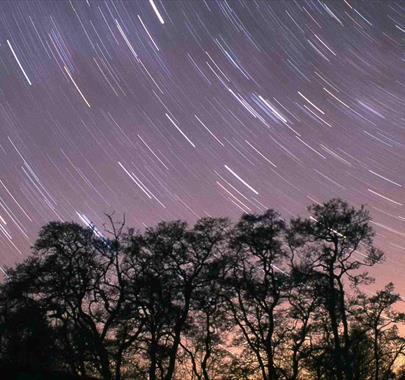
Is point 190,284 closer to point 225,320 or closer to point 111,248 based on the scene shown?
point 225,320

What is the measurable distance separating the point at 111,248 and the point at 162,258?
310cm

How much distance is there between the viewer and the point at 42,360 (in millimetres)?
29500

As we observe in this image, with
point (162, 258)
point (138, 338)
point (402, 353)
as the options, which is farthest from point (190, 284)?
point (402, 353)

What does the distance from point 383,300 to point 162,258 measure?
1592 centimetres

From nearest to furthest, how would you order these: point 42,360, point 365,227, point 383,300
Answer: point 365,227, point 42,360, point 383,300

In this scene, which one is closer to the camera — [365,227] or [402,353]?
[365,227]

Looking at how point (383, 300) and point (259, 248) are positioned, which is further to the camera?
point (383, 300)

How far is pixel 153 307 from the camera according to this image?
28.4 m

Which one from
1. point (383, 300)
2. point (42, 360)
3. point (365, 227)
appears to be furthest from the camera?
point (383, 300)

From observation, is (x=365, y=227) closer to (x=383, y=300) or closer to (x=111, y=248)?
(x=383, y=300)

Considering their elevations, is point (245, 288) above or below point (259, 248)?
below

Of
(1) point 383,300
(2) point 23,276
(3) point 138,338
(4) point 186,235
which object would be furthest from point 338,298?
(2) point 23,276

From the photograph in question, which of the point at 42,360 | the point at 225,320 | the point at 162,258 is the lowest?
the point at 42,360

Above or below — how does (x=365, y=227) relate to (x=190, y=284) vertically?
above
